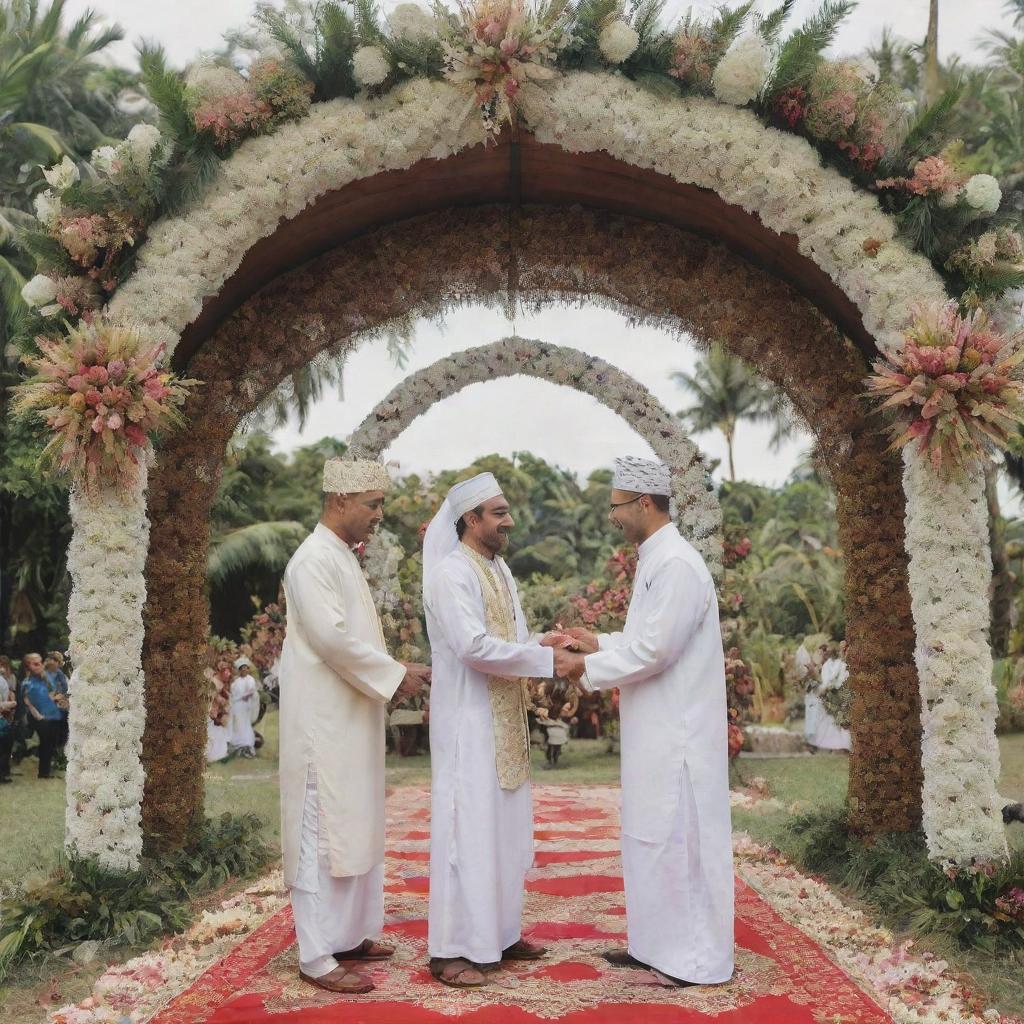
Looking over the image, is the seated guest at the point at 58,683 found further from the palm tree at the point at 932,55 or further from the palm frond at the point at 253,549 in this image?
the palm tree at the point at 932,55

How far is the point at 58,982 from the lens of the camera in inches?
191

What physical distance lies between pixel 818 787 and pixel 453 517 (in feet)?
24.1

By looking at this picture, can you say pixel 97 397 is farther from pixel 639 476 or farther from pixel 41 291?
pixel 639 476

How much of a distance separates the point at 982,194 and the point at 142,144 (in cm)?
430

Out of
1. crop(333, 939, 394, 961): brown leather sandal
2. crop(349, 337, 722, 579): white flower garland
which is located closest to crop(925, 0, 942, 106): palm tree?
crop(349, 337, 722, 579): white flower garland

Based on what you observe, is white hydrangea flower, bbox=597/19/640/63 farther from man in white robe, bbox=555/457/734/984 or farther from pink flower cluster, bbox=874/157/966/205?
man in white robe, bbox=555/457/734/984

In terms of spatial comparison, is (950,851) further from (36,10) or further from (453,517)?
(36,10)

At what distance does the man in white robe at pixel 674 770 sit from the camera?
463 cm

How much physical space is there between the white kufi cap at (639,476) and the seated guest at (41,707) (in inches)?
421

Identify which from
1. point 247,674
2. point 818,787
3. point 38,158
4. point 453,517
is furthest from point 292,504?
point 453,517

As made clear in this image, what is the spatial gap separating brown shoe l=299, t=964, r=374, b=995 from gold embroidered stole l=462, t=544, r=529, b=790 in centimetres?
96

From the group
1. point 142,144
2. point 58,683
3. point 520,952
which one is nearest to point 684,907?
point 520,952

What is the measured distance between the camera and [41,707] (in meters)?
13.7

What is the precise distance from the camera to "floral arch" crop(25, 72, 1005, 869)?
5609 millimetres
